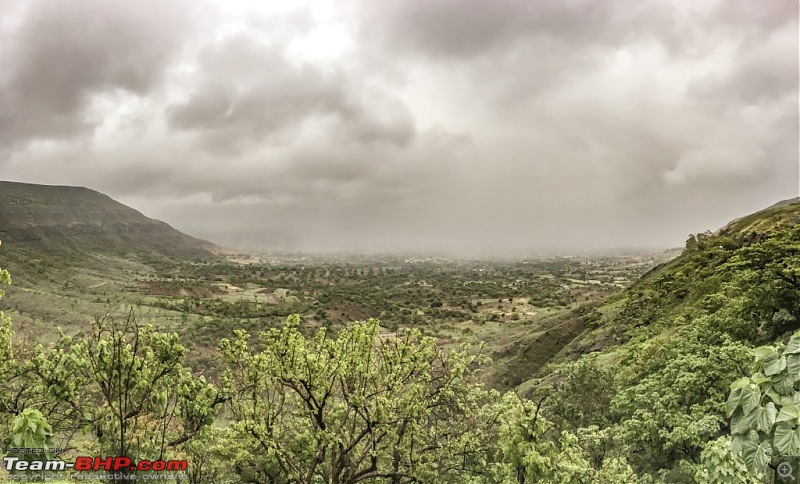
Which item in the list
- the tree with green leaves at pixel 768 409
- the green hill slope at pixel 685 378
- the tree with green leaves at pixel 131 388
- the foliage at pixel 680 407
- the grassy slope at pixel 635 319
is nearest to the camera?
the tree with green leaves at pixel 768 409

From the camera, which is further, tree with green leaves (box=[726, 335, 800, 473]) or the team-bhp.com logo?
the team-bhp.com logo

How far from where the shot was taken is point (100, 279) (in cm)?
14575

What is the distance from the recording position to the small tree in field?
35.9ft

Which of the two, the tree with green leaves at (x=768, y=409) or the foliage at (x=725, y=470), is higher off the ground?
the tree with green leaves at (x=768, y=409)

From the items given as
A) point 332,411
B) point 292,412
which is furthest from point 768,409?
point 292,412

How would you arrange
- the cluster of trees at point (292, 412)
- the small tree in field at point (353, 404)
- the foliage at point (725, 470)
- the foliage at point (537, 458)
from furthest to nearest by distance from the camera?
the small tree in field at point (353, 404), the cluster of trees at point (292, 412), the foliage at point (537, 458), the foliage at point (725, 470)

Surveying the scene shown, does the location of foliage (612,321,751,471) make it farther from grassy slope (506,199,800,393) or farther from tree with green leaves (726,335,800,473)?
grassy slope (506,199,800,393)

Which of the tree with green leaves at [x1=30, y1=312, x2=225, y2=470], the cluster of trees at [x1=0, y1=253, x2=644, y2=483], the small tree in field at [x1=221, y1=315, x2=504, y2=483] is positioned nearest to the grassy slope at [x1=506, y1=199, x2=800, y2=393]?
the small tree in field at [x1=221, y1=315, x2=504, y2=483]

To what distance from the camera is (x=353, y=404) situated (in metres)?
10.8

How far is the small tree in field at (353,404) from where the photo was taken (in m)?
11.0

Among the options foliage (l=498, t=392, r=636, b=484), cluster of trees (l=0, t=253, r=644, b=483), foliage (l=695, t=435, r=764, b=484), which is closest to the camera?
foliage (l=695, t=435, r=764, b=484)

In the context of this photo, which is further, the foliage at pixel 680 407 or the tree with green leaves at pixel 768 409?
the foliage at pixel 680 407

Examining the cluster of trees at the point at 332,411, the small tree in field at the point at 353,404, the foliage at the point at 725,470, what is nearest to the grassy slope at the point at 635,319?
the cluster of trees at the point at 332,411

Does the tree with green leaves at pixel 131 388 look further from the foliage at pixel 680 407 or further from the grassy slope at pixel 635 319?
the grassy slope at pixel 635 319
